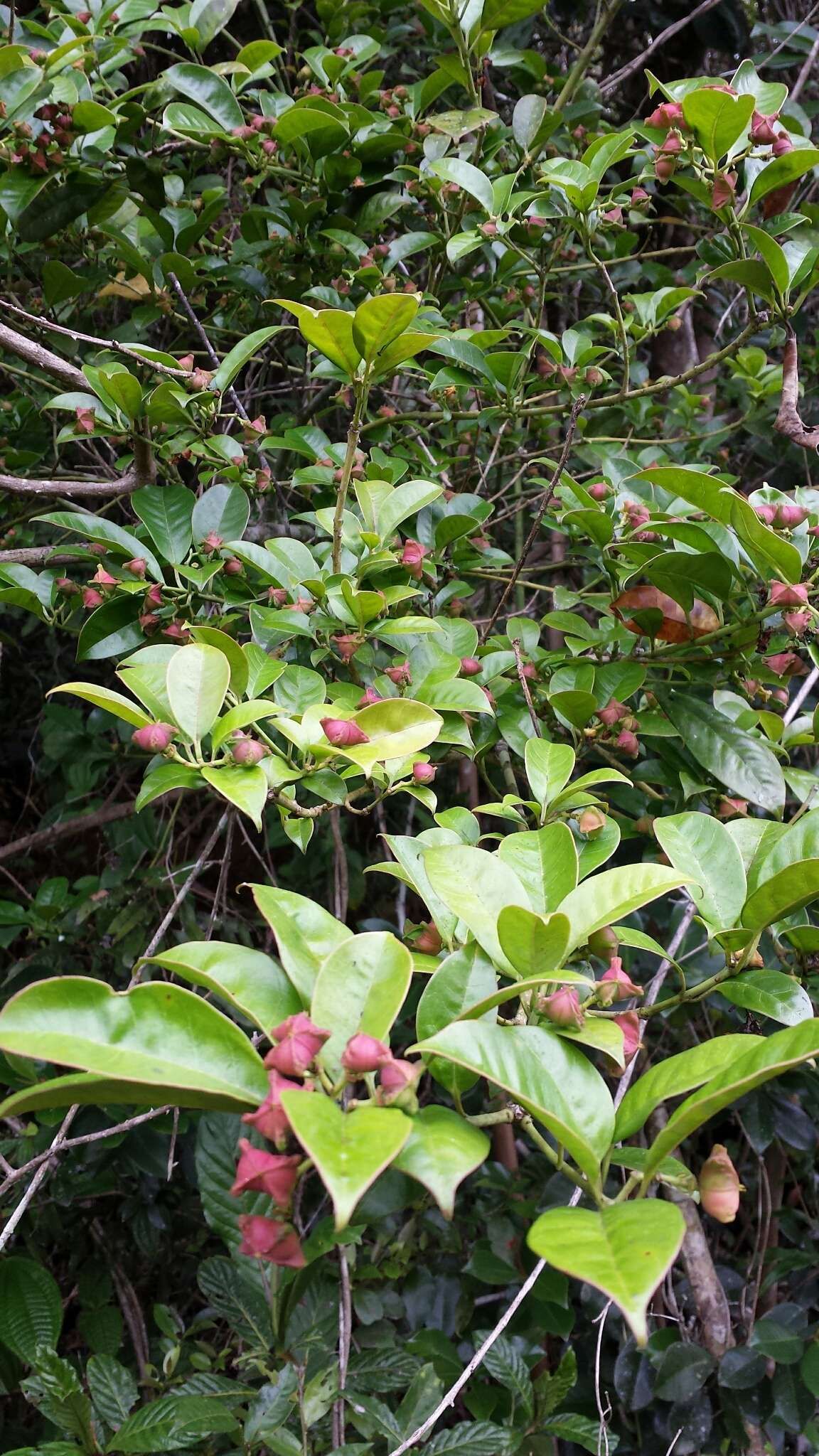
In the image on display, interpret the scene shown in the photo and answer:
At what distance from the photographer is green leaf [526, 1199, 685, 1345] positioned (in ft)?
1.14

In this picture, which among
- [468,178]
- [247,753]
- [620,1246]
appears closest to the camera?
[620,1246]

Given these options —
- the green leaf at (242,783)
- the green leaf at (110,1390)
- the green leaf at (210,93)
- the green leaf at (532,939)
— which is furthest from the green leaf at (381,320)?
the green leaf at (110,1390)

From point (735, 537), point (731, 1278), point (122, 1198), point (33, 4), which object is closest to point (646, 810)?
point (735, 537)

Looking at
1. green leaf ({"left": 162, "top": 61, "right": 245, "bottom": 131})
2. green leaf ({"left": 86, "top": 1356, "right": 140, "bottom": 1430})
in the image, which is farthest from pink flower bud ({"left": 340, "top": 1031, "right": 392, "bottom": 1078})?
green leaf ({"left": 162, "top": 61, "right": 245, "bottom": 131})

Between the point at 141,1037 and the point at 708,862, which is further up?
the point at 141,1037

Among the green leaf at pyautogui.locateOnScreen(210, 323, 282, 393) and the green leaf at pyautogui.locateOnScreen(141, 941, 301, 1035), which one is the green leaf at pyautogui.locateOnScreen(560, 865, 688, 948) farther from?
the green leaf at pyautogui.locateOnScreen(210, 323, 282, 393)

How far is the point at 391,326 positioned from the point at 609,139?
2.00 feet

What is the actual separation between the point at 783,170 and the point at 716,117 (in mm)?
84

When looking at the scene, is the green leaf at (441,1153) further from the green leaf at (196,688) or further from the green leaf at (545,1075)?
the green leaf at (196,688)

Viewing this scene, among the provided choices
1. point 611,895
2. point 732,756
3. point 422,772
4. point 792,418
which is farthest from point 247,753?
point 792,418

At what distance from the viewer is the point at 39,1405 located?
108 cm

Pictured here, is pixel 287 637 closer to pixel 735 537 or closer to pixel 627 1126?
pixel 735 537

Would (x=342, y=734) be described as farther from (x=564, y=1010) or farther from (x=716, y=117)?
(x=716, y=117)

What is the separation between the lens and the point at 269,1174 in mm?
437
